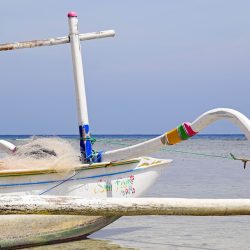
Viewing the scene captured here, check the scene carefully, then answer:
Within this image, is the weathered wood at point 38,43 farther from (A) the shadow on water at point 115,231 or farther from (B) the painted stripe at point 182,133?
(A) the shadow on water at point 115,231

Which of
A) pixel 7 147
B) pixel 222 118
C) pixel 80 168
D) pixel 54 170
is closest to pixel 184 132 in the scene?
pixel 222 118

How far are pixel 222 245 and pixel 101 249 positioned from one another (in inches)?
80.7

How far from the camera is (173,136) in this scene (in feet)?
34.4

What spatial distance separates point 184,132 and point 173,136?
0.77ft

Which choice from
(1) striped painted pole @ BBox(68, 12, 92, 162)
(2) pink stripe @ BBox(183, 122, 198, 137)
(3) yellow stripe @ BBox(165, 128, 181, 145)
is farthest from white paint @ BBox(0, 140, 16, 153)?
(2) pink stripe @ BBox(183, 122, 198, 137)

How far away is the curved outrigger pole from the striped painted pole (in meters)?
0.48

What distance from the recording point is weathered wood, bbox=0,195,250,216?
4.29 meters

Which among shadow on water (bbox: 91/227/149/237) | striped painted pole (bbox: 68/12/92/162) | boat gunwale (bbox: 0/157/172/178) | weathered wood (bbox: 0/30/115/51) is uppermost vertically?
weathered wood (bbox: 0/30/115/51)

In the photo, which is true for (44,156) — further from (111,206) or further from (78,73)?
(111,206)

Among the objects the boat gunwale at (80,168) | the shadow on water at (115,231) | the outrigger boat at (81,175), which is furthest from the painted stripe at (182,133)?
the shadow on water at (115,231)

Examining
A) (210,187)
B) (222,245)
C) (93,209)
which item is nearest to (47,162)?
(222,245)

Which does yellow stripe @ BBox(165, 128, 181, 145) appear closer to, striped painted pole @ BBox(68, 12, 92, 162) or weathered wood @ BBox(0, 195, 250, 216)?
striped painted pole @ BBox(68, 12, 92, 162)

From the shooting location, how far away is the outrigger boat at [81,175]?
31.7 ft

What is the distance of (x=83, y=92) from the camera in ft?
36.9
